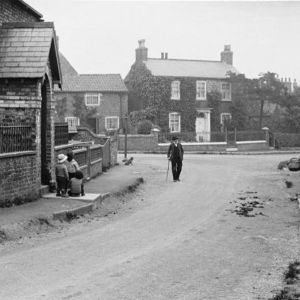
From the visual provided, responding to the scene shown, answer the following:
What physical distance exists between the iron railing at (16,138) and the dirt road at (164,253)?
2.57 metres

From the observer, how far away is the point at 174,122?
4525cm

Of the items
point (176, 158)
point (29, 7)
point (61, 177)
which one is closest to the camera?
point (61, 177)

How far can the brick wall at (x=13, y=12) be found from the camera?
14344 mm

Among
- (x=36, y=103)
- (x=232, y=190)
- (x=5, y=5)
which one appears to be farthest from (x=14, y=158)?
(x=232, y=190)

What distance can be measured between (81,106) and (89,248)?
3540cm

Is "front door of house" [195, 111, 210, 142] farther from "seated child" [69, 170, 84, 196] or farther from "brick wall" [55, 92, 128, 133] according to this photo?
"seated child" [69, 170, 84, 196]

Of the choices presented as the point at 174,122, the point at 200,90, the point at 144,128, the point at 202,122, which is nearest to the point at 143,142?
the point at 144,128

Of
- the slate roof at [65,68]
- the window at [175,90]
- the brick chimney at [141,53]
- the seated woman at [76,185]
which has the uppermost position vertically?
the brick chimney at [141,53]

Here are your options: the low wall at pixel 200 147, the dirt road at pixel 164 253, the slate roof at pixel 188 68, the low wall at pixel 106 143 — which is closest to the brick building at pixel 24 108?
the dirt road at pixel 164 253

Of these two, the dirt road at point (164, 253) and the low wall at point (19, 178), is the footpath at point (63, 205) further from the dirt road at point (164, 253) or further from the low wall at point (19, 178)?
the dirt road at point (164, 253)

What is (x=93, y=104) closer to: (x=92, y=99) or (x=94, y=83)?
(x=92, y=99)

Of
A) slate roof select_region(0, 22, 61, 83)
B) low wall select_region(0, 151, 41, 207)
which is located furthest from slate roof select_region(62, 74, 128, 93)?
low wall select_region(0, 151, 41, 207)

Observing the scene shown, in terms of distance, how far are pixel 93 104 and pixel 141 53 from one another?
6734 millimetres

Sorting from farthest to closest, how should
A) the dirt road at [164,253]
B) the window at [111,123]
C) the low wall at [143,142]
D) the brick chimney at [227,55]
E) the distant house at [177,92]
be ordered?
the brick chimney at [227,55], the distant house at [177,92], the window at [111,123], the low wall at [143,142], the dirt road at [164,253]
